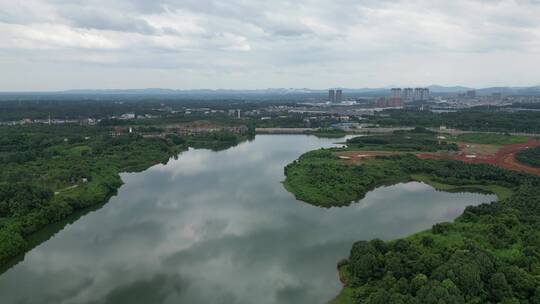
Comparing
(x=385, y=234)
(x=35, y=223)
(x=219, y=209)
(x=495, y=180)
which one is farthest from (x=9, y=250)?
(x=495, y=180)

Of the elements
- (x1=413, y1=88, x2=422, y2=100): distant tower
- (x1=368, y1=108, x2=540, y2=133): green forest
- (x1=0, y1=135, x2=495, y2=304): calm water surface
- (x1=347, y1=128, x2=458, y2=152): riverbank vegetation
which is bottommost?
(x1=0, y1=135, x2=495, y2=304): calm water surface

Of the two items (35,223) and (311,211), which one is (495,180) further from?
(35,223)

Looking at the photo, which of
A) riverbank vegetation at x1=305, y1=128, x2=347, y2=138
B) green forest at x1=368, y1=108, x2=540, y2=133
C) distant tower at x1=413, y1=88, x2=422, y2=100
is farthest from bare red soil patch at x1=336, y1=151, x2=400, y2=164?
distant tower at x1=413, y1=88, x2=422, y2=100

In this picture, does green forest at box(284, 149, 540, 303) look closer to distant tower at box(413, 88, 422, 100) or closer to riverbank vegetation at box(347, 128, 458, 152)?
riverbank vegetation at box(347, 128, 458, 152)

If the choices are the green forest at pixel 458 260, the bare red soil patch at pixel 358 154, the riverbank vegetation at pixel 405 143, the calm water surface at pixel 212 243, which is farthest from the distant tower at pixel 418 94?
the green forest at pixel 458 260

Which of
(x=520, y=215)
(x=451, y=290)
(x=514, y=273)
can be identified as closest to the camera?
(x=451, y=290)

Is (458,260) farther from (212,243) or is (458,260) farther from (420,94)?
(420,94)

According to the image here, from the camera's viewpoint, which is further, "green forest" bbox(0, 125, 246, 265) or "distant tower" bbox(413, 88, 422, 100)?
"distant tower" bbox(413, 88, 422, 100)
